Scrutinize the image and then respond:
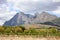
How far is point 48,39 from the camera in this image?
19.1 metres

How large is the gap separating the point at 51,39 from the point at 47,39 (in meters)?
0.54

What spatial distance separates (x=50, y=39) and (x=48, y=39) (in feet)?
1.08

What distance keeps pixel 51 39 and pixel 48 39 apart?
45 cm

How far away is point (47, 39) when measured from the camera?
19.1 meters

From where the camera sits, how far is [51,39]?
1873cm

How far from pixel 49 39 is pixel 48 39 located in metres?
0.11

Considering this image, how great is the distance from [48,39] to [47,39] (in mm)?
112

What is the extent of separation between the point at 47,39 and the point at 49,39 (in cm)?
23

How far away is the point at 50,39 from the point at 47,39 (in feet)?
1.36

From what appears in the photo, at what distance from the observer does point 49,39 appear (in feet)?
62.5

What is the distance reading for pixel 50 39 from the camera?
18.8 metres

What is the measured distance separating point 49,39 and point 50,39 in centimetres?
25
